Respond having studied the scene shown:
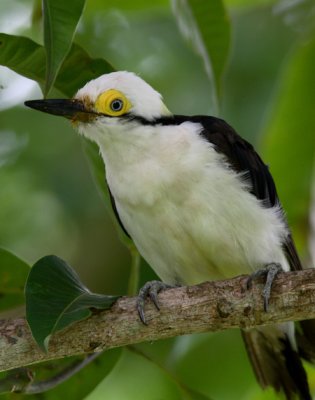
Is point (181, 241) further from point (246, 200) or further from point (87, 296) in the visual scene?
point (87, 296)

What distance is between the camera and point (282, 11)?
6012mm

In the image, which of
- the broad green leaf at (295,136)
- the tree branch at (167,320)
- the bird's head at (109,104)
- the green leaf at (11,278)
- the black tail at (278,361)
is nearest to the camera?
Answer: the tree branch at (167,320)

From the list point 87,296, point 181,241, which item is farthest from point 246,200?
point 87,296

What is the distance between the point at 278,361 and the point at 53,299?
149cm

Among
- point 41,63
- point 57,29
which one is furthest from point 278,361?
point 57,29

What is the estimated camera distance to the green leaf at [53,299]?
2974 mm

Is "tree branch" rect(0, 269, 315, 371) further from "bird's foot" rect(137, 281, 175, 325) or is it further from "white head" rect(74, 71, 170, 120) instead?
"white head" rect(74, 71, 170, 120)

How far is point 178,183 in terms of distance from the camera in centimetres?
374

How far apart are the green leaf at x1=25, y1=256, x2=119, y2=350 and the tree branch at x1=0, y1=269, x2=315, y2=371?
0.32 ft

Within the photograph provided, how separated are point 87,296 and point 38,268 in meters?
0.20

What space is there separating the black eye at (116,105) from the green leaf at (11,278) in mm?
670

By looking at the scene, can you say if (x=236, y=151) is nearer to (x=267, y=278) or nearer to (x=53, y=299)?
(x=267, y=278)

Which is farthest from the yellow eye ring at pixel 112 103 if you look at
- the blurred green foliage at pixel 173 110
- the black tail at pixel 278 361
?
the black tail at pixel 278 361

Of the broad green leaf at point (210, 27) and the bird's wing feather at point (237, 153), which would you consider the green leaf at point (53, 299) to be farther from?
the broad green leaf at point (210, 27)
